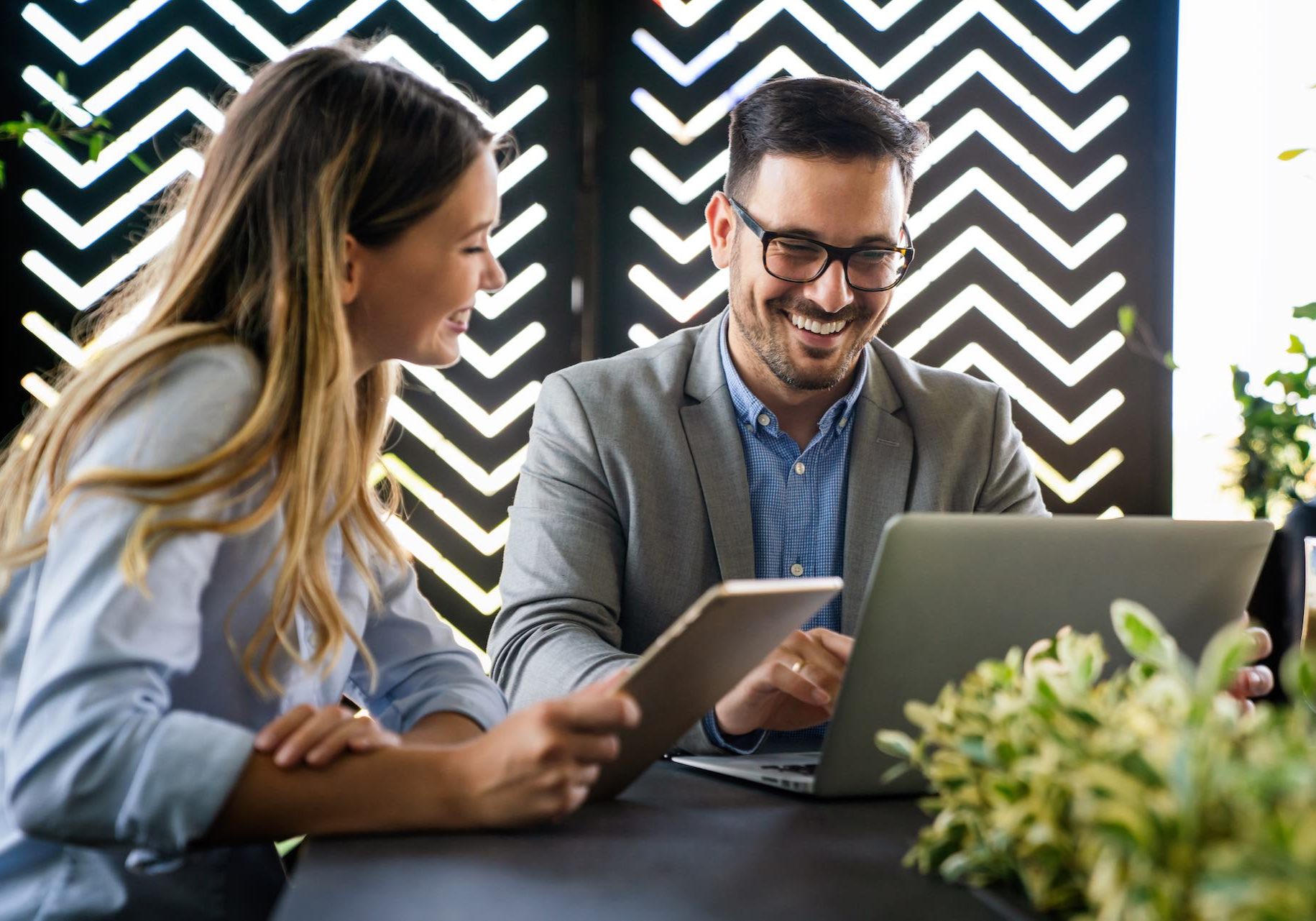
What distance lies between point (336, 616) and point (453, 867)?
0.39 meters

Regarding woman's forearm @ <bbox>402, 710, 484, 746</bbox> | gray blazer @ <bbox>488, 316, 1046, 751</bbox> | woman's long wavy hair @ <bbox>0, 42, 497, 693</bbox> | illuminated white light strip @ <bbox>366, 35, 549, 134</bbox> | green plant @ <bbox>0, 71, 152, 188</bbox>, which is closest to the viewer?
woman's long wavy hair @ <bbox>0, 42, 497, 693</bbox>

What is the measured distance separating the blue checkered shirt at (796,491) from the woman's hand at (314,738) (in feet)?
2.96

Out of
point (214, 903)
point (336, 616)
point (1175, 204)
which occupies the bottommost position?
point (214, 903)

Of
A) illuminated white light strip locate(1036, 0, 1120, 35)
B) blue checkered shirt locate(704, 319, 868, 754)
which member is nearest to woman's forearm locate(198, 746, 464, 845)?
blue checkered shirt locate(704, 319, 868, 754)

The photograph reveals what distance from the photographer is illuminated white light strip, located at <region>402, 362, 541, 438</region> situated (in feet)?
7.32

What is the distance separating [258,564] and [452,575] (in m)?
1.20

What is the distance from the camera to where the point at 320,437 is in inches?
43.0

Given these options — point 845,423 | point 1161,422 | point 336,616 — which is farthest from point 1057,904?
point 1161,422

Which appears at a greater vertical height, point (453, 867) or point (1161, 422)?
point (1161, 422)

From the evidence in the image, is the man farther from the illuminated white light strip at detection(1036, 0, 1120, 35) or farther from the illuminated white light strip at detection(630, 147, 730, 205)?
the illuminated white light strip at detection(1036, 0, 1120, 35)

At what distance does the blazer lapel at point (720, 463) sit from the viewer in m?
1.72

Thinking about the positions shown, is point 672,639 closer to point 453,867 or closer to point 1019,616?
point 453,867

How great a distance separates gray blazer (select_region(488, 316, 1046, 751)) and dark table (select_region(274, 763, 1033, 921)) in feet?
2.14

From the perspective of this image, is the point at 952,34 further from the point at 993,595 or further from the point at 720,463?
the point at 993,595
